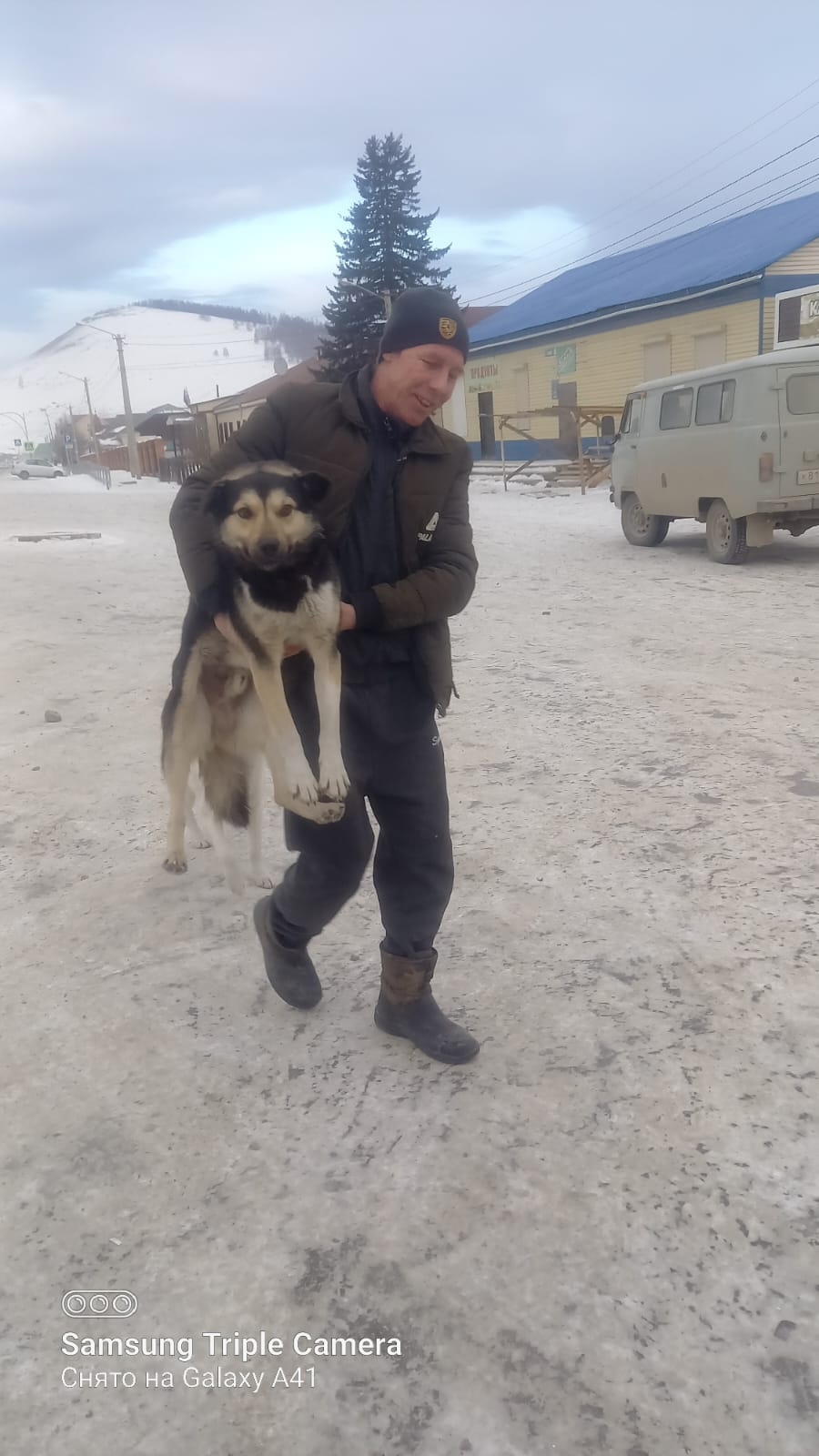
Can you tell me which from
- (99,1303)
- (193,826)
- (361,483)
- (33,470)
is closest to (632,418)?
(193,826)

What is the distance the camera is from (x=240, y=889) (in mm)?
3639

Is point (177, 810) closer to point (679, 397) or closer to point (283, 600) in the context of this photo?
point (283, 600)

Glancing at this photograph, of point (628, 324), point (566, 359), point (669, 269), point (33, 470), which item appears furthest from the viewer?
point (33, 470)

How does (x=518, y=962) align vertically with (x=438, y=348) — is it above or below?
below

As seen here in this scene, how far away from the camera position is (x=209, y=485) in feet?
7.99

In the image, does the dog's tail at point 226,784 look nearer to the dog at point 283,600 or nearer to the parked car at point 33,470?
the dog at point 283,600

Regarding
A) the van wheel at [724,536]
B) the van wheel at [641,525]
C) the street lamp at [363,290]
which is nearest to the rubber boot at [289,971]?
the van wheel at [724,536]

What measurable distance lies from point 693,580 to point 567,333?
68.1 feet

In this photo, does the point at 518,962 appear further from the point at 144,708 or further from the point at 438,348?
the point at 144,708

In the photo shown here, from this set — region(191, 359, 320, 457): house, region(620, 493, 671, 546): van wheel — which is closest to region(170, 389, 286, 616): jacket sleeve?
region(620, 493, 671, 546): van wheel

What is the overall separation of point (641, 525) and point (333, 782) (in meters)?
11.3

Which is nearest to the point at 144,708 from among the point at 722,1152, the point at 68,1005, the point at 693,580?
the point at 68,1005

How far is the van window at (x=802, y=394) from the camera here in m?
10.1

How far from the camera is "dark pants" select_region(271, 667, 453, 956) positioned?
102 inches
